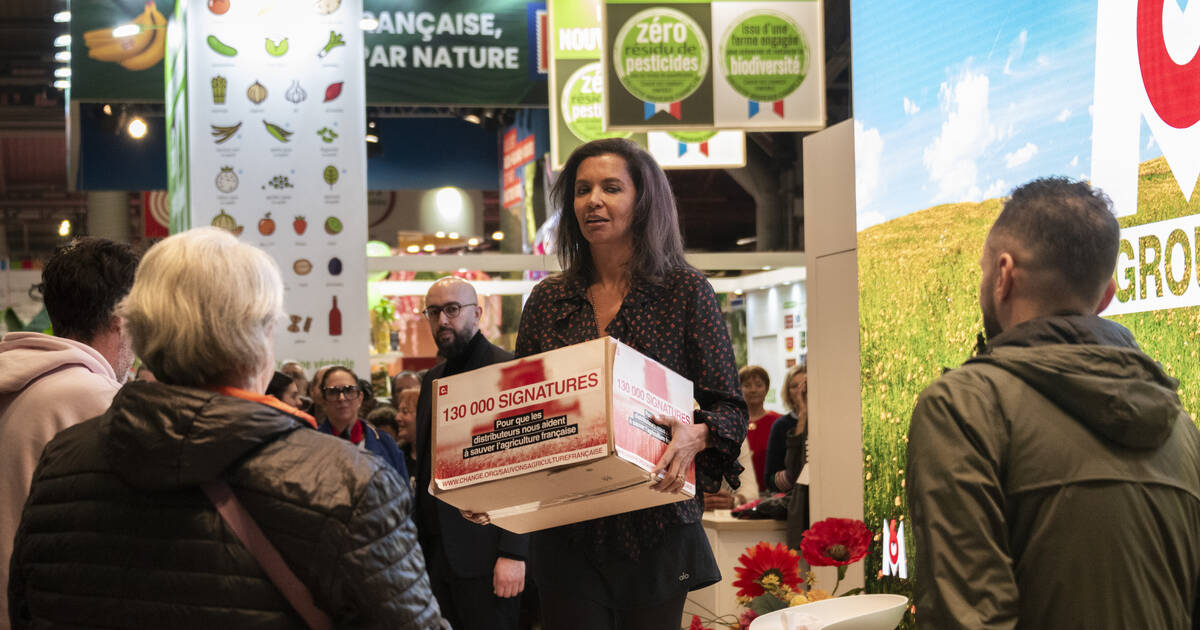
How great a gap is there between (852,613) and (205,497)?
1430 mm

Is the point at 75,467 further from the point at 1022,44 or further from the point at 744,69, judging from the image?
→ the point at 744,69

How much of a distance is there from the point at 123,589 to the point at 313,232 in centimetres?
794

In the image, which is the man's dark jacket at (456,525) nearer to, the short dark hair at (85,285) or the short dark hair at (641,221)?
the short dark hair at (641,221)

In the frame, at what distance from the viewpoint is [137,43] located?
10430 mm

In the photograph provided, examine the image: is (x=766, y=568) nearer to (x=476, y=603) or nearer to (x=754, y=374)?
(x=476, y=603)

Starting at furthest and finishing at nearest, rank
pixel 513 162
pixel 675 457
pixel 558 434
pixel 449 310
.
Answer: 1. pixel 513 162
2. pixel 449 310
3. pixel 675 457
4. pixel 558 434

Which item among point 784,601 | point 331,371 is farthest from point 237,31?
point 784,601

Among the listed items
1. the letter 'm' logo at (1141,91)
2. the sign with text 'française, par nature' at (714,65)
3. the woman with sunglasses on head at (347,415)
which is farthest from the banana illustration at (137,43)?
the letter 'm' logo at (1141,91)

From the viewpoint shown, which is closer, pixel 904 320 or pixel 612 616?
pixel 612 616

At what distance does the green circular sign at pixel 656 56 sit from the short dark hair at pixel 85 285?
16.7ft

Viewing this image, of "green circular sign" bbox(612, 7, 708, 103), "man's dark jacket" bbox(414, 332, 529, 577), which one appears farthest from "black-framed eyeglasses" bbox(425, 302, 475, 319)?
"green circular sign" bbox(612, 7, 708, 103)

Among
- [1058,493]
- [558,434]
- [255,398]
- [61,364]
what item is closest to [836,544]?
[558,434]

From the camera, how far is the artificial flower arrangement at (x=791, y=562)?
283 centimetres

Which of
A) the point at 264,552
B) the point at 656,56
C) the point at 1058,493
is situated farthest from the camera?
the point at 656,56
